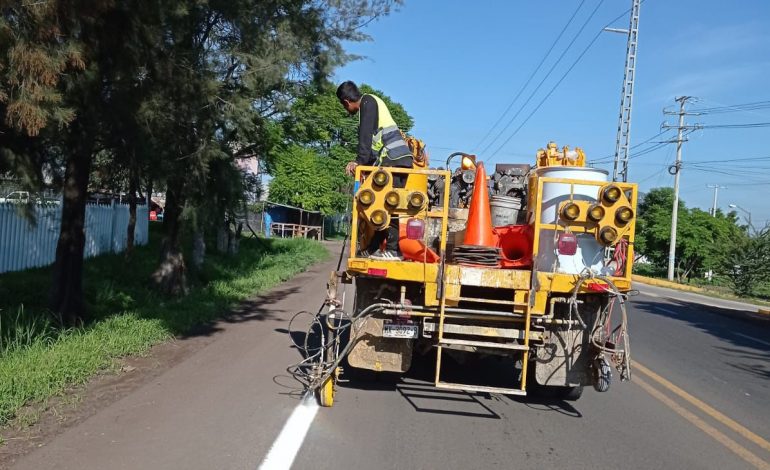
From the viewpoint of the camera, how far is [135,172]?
9172 millimetres

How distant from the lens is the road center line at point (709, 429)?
17.3ft

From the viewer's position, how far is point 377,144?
678 centimetres

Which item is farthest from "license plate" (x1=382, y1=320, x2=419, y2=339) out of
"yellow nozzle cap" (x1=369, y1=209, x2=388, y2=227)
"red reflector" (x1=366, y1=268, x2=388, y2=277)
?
"yellow nozzle cap" (x1=369, y1=209, x2=388, y2=227)

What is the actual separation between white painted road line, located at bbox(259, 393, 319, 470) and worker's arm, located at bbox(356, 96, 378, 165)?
2389 mm

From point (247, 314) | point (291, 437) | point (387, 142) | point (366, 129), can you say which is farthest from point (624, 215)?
point (247, 314)

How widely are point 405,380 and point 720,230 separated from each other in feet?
145

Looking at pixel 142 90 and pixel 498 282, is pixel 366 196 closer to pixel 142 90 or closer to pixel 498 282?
pixel 498 282

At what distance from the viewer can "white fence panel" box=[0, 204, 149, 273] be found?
13.0 metres

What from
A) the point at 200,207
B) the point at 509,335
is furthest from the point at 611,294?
the point at 200,207

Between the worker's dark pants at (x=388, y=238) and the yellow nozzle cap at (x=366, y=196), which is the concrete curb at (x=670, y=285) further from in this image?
the yellow nozzle cap at (x=366, y=196)

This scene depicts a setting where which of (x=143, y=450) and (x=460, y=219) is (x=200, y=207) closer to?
(x=460, y=219)

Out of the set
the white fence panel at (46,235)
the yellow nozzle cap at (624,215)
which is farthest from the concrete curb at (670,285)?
the yellow nozzle cap at (624,215)

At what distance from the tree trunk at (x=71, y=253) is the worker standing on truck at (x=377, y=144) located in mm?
4146

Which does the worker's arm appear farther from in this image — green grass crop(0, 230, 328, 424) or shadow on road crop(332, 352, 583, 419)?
green grass crop(0, 230, 328, 424)
